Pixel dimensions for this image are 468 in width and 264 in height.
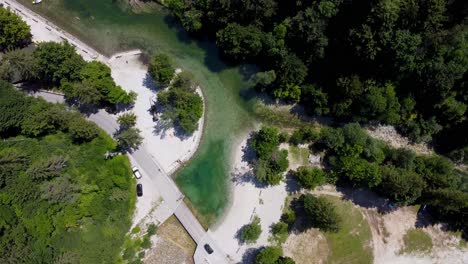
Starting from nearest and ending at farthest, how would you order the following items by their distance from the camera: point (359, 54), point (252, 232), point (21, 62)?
point (359, 54), point (21, 62), point (252, 232)

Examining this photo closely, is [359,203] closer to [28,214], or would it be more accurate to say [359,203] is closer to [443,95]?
[443,95]

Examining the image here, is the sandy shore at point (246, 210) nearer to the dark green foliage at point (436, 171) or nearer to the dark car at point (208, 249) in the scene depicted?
the dark car at point (208, 249)

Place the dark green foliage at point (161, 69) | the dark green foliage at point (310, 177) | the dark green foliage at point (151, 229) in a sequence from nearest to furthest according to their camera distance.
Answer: the dark green foliage at point (310, 177) → the dark green foliage at point (161, 69) → the dark green foliage at point (151, 229)

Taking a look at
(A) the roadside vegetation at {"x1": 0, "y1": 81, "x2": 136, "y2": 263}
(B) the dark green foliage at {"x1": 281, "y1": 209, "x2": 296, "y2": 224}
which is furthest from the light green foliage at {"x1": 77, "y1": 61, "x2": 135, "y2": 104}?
(B) the dark green foliage at {"x1": 281, "y1": 209, "x2": 296, "y2": 224}

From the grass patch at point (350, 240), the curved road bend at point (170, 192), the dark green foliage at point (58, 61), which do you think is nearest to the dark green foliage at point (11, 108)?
the curved road bend at point (170, 192)

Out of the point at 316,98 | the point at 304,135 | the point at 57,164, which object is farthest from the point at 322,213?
the point at 57,164

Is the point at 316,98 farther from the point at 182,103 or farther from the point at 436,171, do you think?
the point at 182,103

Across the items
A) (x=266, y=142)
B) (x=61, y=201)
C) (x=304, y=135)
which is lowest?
(x=61, y=201)
